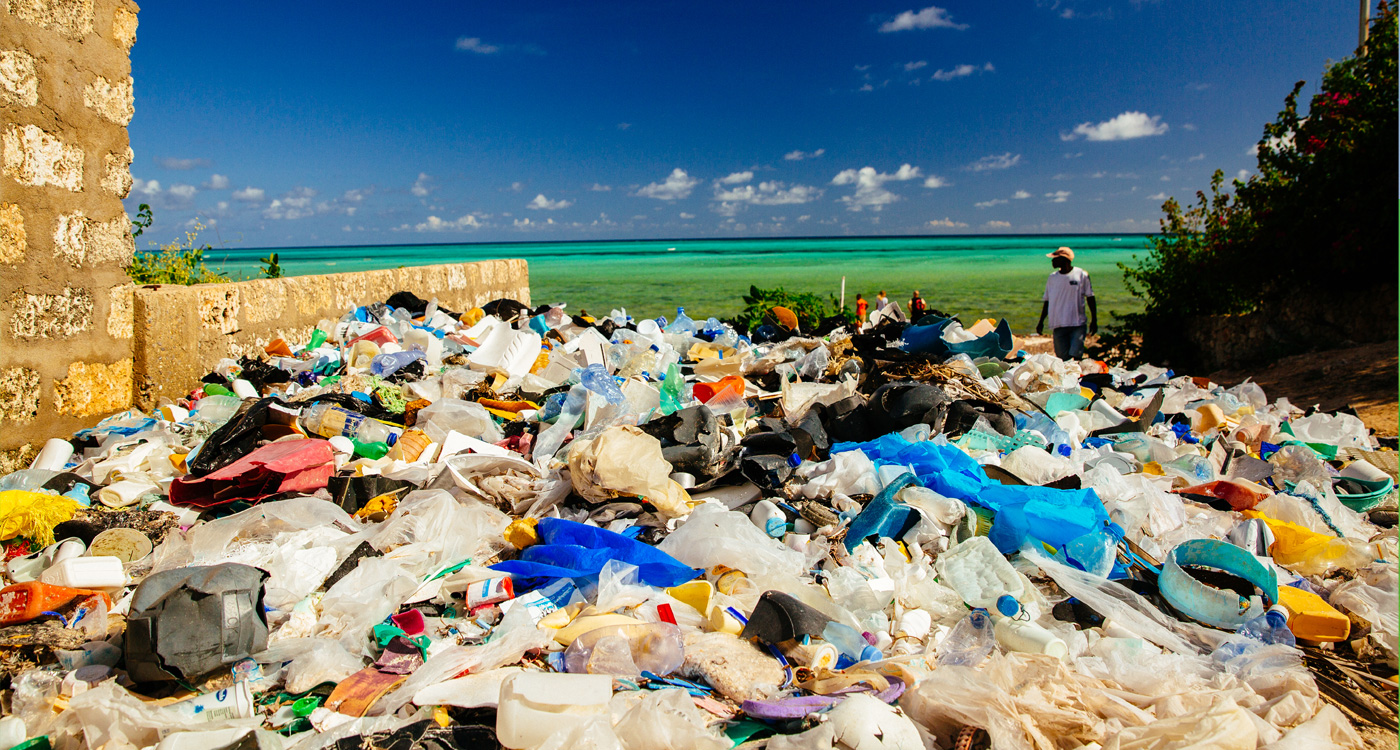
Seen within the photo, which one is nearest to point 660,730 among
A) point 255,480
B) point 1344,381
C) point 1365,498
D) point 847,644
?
point 847,644

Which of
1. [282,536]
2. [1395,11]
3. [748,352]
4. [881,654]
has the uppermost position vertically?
[1395,11]

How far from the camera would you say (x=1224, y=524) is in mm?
2627

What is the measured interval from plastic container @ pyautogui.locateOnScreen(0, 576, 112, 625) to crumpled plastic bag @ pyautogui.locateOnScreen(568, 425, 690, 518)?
1.43 meters

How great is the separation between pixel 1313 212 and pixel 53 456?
10.1m

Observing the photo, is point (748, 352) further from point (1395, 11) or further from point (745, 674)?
point (1395, 11)

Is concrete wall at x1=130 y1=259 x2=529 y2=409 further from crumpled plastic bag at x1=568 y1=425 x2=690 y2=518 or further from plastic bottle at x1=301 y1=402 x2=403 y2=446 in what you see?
crumpled plastic bag at x1=568 y1=425 x2=690 y2=518

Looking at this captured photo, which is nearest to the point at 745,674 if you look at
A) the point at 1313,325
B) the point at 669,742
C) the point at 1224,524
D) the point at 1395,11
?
the point at 669,742

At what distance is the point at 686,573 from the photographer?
2.14m

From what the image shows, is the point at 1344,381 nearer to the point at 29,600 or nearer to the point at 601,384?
the point at 601,384

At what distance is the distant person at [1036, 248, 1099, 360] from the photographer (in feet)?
20.9

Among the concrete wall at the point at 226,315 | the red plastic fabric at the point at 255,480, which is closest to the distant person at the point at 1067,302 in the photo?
the concrete wall at the point at 226,315

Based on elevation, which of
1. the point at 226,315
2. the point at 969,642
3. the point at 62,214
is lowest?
the point at 969,642

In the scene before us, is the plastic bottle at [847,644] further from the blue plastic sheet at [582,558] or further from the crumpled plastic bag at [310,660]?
the crumpled plastic bag at [310,660]

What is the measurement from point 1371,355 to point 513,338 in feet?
25.1
